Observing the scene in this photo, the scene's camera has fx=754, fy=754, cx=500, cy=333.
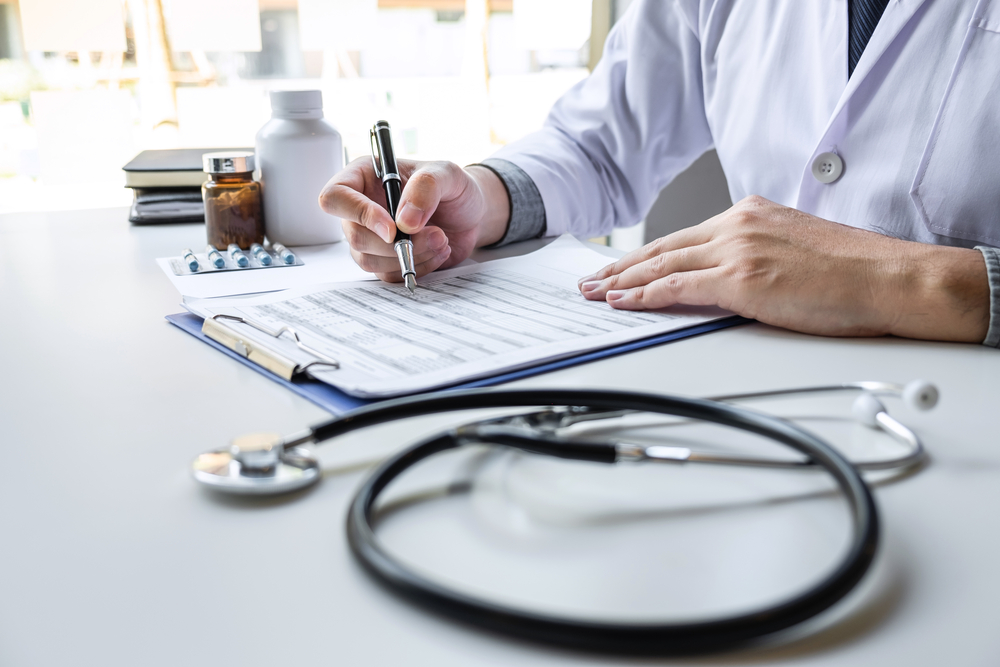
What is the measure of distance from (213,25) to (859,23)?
1.65 meters

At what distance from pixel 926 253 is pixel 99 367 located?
664 millimetres

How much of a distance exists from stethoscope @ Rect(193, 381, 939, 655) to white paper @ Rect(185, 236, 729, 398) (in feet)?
0.31

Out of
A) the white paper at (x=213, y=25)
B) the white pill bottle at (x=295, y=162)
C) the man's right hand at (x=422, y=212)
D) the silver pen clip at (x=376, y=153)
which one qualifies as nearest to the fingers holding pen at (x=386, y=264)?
the man's right hand at (x=422, y=212)

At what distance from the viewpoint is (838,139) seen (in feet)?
2.84

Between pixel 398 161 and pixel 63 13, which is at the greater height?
pixel 63 13

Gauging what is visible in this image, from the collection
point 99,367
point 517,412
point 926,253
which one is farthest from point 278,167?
point 926,253

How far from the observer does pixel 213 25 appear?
77.2 inches

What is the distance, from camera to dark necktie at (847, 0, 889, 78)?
859mm

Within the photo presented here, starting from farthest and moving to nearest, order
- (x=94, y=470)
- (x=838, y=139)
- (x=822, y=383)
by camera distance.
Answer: (x=838, y=139) → (x=822, y=383) → (x=94, y=470)

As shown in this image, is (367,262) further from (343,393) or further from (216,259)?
(343,393)

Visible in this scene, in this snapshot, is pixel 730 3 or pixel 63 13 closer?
pixel 730 3

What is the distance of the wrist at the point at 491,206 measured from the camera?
3.08ft

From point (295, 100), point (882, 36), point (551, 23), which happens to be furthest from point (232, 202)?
point (551, 23)

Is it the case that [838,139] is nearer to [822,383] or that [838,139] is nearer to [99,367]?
[822,383]
